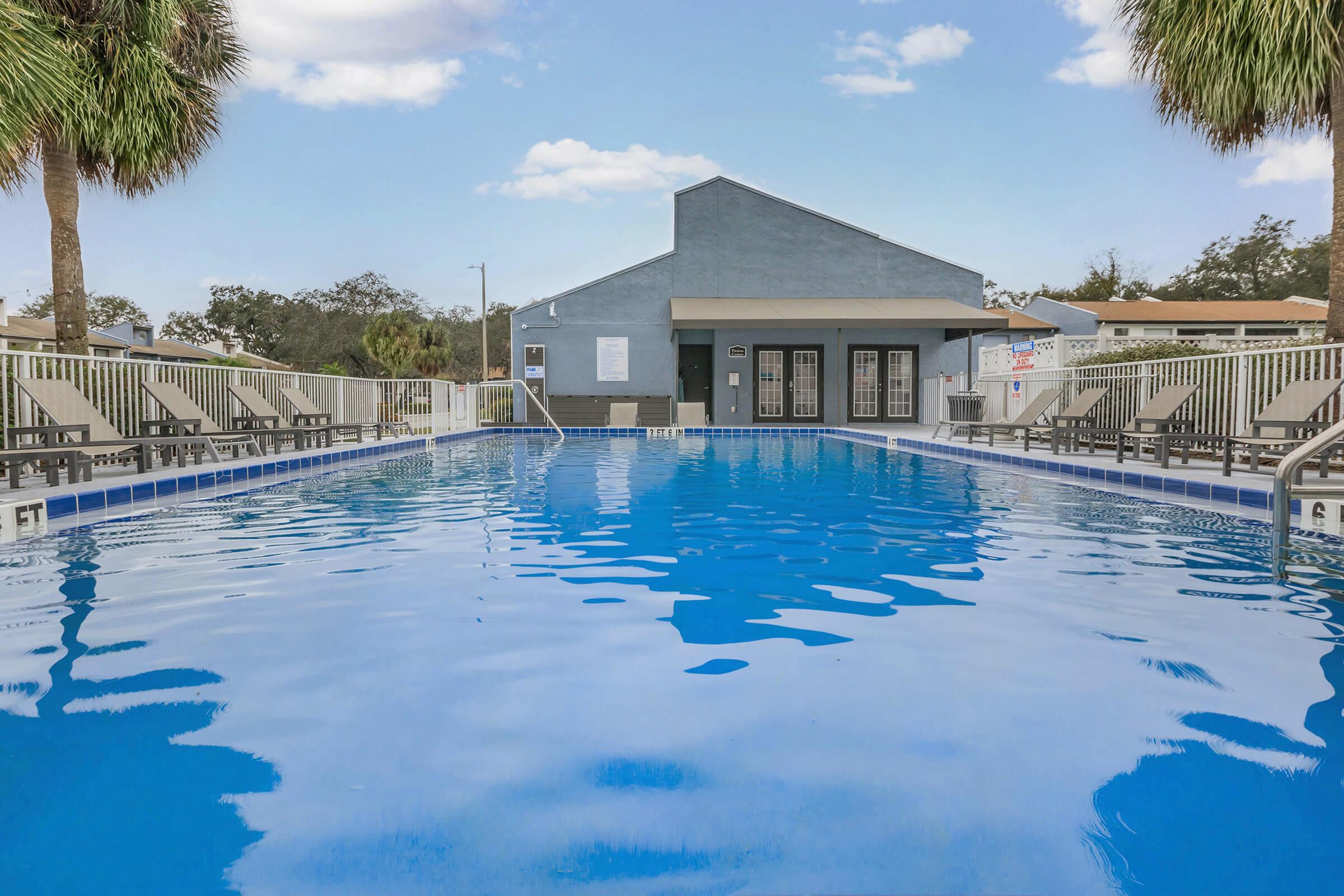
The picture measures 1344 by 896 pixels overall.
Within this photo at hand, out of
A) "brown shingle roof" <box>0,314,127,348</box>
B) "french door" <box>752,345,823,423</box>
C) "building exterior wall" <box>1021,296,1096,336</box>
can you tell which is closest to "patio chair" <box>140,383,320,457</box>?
"french door" <box>752,345,823,423</box>

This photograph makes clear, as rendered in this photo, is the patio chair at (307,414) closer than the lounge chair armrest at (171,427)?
No

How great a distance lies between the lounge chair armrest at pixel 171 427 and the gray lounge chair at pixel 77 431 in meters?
0.70

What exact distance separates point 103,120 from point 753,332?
1467 cm

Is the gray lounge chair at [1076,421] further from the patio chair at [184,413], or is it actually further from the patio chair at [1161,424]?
the patio chair at [184,413]

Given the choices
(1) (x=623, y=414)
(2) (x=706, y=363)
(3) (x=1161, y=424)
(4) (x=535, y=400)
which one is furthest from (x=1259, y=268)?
(3) (x=1161, y=424)

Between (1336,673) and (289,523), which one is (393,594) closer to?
(289,523)

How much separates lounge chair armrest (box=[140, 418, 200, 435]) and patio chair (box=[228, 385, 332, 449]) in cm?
78

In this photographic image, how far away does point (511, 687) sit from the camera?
2549 millimetres

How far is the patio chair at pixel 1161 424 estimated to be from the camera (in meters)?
8.48

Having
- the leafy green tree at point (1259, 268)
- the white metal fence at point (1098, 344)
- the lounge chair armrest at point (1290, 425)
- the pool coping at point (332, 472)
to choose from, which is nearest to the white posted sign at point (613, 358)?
the pool coping at point (332, 472)

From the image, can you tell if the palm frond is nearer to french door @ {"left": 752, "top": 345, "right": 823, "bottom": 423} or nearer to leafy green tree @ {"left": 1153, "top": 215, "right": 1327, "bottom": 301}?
french door @ {"left": 752, "top": 345, "right": 823, "bottom": 423}

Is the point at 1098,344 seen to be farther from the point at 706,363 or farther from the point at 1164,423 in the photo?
the point at 706,363

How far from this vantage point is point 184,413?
938cm

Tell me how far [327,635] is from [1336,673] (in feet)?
11.4
